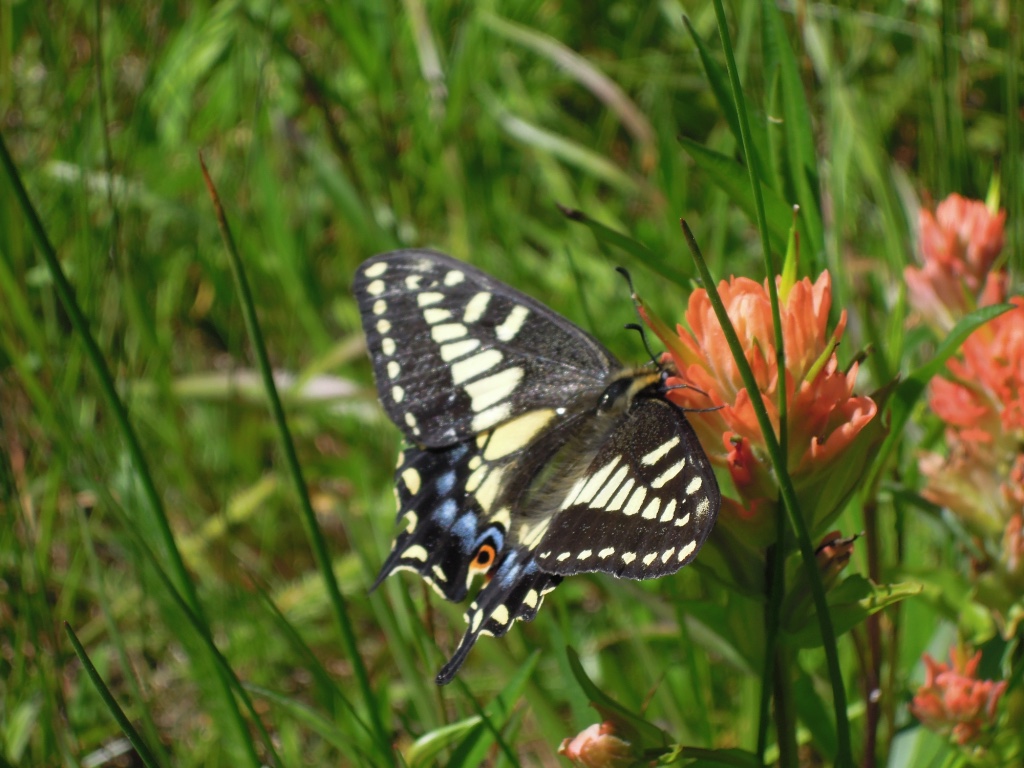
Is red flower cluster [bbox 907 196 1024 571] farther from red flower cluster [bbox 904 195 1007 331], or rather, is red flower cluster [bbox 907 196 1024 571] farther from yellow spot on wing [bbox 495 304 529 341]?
yellow spot on wing [bbox 495 304 529 341]

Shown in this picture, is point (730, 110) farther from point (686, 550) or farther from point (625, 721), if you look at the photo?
point (625, 721)

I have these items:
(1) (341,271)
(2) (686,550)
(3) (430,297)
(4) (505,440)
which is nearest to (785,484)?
(2) (686,550)

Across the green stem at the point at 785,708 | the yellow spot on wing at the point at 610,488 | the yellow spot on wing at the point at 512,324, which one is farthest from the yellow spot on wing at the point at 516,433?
the green stem at the point at 785,708

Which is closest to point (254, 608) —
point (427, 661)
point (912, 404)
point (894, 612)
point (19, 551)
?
point (19, 551)

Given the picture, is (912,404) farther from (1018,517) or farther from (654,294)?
(654,294)

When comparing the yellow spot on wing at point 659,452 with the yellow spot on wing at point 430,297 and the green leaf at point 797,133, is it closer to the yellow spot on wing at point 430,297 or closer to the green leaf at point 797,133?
the green leaf at point 797,133
